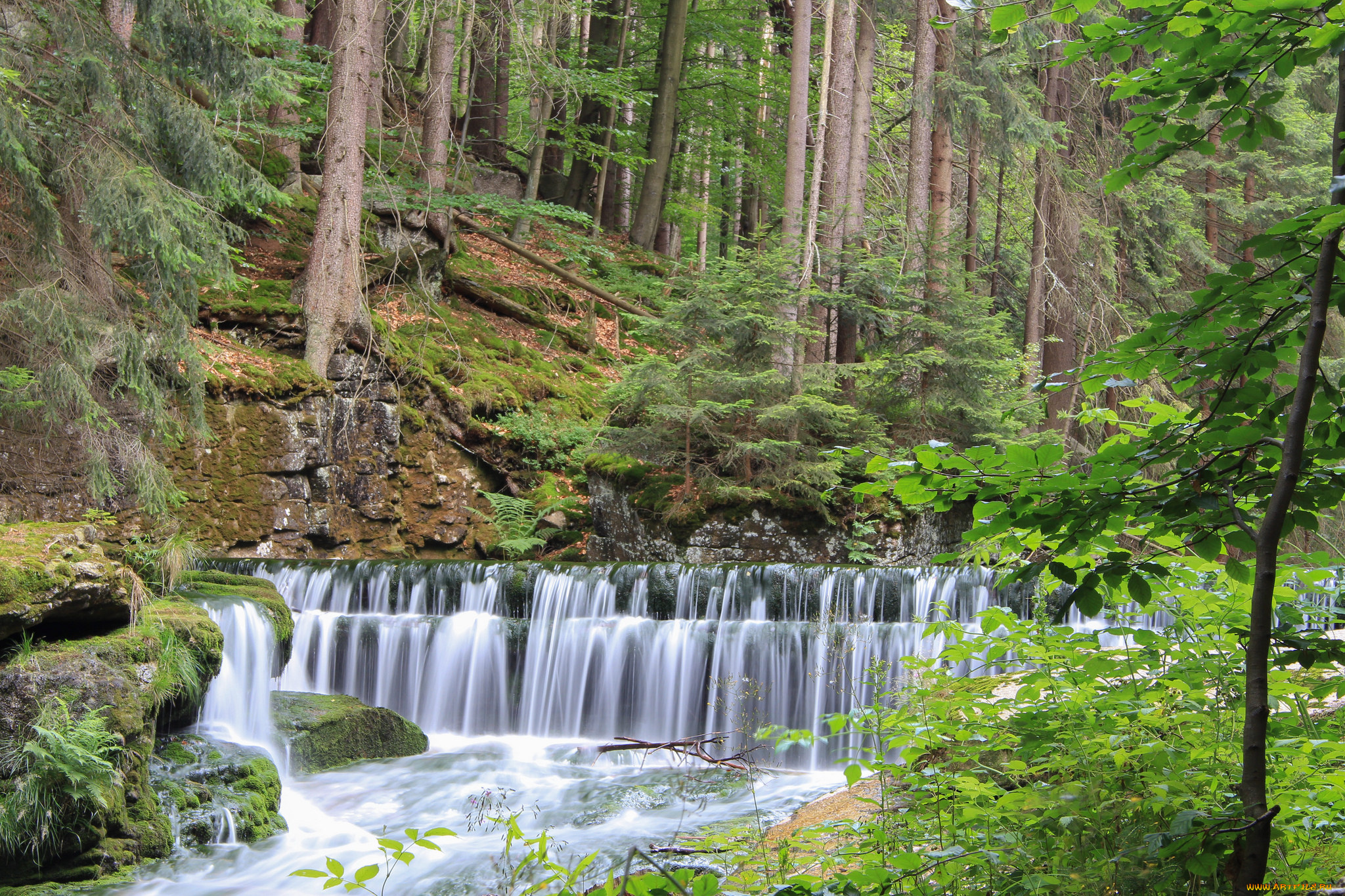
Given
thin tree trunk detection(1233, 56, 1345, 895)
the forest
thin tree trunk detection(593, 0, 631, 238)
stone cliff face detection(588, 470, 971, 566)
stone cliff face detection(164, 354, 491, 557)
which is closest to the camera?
thin tree trunk detection(1233, 56, 1345, 895)

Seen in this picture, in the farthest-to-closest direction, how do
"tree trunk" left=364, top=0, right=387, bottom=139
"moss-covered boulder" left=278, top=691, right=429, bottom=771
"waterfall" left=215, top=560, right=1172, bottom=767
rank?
"tree trunk" left=364, top=0, right=387, bottom=139
"waterfall" left=215, top=560, right=1172, bottom=767
"moss-covered boulder" left=278, top=691, right=429, bottom=771

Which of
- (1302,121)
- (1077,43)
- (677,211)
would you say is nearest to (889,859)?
(1077,43)

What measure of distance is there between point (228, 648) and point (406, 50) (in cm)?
1668

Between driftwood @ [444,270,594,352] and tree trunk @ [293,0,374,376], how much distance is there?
3053 millimetres

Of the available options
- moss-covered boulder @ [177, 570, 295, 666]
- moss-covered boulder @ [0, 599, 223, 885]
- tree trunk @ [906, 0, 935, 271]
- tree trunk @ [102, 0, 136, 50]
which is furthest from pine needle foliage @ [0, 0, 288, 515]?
tree trunk @ [906, 0, 935, 271]

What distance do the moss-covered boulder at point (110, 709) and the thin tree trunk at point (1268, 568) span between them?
18.2 ft

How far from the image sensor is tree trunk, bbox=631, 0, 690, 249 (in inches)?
712

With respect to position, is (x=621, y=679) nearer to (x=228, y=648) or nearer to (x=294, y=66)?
(x=228, y=648)

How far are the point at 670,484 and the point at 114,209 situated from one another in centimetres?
611

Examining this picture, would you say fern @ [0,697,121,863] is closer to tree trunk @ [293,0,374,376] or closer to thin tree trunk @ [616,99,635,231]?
tree trunk @ [293,0,374,376]

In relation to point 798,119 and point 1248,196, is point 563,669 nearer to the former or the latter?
point 798,119

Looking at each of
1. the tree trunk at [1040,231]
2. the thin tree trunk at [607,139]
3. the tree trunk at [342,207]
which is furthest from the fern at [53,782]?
the thin tree trunk at [607,139]

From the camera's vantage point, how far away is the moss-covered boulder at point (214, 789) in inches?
225

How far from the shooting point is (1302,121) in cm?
1512
